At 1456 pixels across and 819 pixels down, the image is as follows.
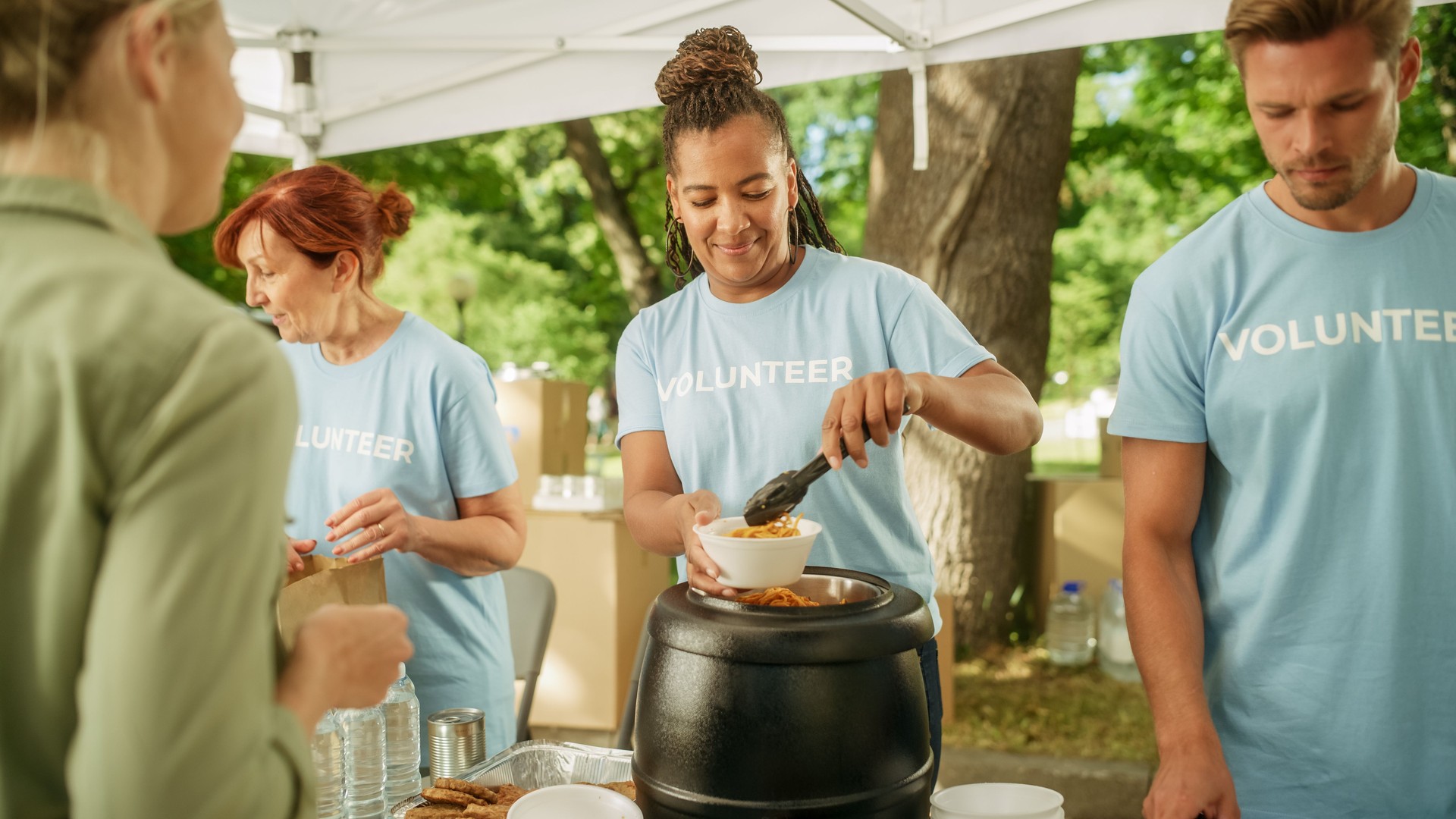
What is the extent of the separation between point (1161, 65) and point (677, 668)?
886 centimetres

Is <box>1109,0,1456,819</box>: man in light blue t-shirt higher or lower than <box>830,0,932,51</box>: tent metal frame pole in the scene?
lower

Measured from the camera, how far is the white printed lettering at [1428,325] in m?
1.59

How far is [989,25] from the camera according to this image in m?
3.05

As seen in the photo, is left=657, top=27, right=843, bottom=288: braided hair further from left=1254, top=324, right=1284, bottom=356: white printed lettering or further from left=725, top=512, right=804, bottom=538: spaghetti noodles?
left=1254, top=324, right=1284, bottom=356: white printed lettering

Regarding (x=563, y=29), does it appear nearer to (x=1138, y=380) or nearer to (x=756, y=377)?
(x=756, y=377)

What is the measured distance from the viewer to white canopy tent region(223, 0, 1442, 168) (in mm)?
3025

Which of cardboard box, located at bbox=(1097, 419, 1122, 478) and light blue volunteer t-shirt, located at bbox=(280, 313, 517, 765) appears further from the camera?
cardboard box, located at bbox=(1097, 419, 1122, 478)

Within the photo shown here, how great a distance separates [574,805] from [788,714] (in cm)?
36

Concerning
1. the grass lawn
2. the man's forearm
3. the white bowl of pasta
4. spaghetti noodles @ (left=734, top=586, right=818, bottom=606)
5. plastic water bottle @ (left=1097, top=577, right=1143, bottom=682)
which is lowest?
the grass lawn

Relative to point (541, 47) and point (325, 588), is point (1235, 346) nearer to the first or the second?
point (325, 588)

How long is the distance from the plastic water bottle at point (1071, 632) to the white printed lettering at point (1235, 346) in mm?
4341

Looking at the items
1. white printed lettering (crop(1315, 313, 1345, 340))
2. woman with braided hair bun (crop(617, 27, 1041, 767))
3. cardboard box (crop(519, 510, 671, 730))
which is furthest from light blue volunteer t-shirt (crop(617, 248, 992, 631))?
cardboard box (crop(519, 510, 671, 730))

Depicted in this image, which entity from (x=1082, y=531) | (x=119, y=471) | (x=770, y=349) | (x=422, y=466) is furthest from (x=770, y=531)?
(x=1082, y=531)

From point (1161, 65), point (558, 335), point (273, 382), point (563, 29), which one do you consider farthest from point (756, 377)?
point (558, 335)
